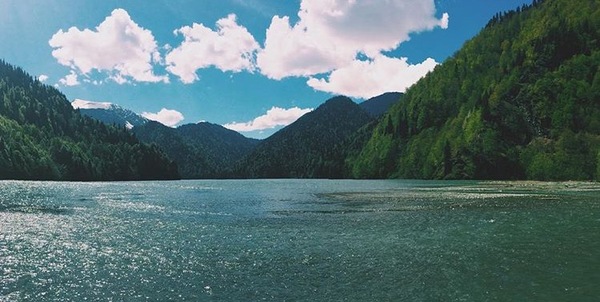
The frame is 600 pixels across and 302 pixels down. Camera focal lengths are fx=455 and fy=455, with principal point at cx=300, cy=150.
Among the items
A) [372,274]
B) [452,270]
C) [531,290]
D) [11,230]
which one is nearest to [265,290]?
[372,274]

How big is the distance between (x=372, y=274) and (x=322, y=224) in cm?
2733

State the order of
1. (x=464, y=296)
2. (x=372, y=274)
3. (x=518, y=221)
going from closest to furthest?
(x=464, y=296) → (x=372, y=274) → (x=518, y=221)

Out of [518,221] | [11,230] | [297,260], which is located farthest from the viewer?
[518,221]

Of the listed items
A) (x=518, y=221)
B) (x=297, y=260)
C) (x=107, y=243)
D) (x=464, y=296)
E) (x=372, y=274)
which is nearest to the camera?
(x=464, y=296)

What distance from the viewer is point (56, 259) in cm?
3734

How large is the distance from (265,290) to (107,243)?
2440 centimetres

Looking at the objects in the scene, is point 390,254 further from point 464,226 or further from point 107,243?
point 107,243

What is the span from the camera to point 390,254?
127ft

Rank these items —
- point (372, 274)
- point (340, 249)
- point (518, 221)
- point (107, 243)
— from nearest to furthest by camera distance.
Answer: point (372, 274) < point (340, 249) < point (107, 243) < point (518, 221)

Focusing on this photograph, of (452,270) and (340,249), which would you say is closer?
(452,270)

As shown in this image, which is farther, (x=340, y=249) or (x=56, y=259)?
(x=340, y=249)

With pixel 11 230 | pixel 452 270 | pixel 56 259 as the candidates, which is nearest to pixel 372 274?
pixel 452 270

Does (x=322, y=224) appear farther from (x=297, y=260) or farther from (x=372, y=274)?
(x=372, y=274)

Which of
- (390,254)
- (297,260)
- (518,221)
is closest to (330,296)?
(297,260)
